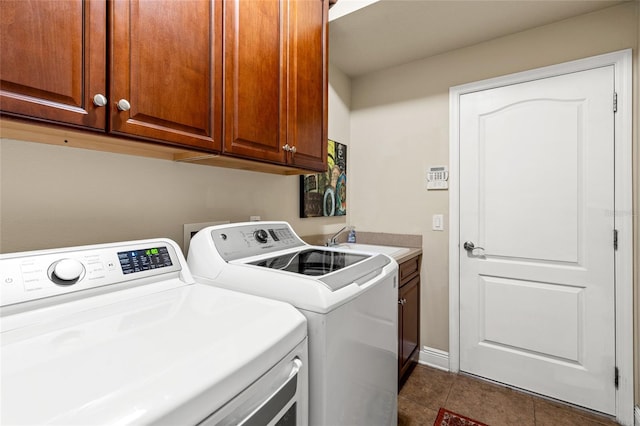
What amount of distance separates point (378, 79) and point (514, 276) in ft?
6.17

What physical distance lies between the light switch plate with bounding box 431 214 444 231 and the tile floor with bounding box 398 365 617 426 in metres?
1.09

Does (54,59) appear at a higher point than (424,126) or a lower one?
lower

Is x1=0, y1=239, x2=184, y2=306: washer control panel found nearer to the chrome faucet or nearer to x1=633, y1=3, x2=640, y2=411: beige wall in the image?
the chrome faucet

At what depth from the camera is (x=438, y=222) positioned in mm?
2316

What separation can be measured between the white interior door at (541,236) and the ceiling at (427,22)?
380mm

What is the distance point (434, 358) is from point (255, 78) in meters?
2.32

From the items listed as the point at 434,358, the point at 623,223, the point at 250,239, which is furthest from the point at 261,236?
the point at 623,223

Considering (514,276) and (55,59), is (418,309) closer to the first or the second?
(514,276)

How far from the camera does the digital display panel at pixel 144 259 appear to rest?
0.98 meters

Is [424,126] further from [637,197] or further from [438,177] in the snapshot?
[637,197]

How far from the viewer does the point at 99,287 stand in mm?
893

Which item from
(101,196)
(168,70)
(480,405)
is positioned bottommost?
(480,405)

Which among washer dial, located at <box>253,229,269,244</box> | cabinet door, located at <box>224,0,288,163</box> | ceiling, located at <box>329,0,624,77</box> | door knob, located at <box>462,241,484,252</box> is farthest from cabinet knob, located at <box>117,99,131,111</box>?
door knob, located at <box>462,241,484,252</box>

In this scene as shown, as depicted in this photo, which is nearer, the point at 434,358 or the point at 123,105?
the point at 123,105
